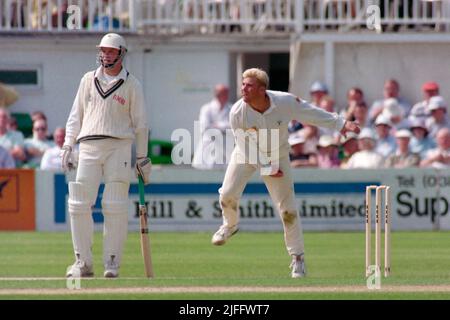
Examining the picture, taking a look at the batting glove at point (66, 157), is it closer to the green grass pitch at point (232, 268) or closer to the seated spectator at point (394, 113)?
the green grass pitch at point (232, 268)

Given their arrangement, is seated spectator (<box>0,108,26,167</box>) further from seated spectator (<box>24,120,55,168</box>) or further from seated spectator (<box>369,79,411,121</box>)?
seated spectator (<box>369,79,411,121</box>)

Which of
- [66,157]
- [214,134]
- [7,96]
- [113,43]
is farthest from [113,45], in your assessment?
[7,96]

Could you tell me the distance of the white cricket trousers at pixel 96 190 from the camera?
12.8m

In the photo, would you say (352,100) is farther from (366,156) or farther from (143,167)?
(143,167)

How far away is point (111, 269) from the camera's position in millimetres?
12984

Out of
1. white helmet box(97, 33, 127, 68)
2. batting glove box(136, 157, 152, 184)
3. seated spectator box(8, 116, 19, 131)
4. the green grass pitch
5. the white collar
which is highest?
white helmet box(97, 33, 127, 68)

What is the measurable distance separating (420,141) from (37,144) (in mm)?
5886

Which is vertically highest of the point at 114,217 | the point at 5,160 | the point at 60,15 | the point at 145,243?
the point at 60,15

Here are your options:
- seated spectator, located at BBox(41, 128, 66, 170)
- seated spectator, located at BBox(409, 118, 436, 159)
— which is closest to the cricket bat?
seated spectator, located at BBox(41, 128, 66, 170)

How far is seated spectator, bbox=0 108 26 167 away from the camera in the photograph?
21.9 m

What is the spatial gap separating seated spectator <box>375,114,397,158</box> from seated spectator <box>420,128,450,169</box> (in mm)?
532

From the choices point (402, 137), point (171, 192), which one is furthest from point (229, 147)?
point (402, 137)

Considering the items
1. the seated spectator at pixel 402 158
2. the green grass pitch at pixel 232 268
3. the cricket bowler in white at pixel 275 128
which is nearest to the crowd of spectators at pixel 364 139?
the seated spectator at pixel 402 158
